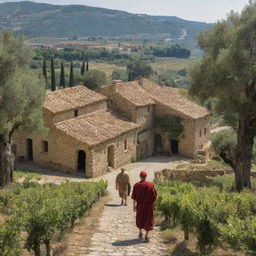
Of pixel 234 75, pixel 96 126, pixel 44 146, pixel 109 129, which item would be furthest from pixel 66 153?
pixel 234 75

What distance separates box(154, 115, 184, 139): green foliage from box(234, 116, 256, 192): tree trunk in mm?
16546

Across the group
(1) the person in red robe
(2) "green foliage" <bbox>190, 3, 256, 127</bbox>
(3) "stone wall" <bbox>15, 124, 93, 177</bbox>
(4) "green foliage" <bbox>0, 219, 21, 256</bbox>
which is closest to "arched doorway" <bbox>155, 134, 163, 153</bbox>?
(3) "stone wall" <bbox>15, 124, 93, 177</bbox>

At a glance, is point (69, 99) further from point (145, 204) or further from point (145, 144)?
point (145, 204)

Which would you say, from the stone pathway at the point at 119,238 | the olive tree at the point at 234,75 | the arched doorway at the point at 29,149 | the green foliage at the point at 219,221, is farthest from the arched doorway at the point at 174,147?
the green foliage at the point at 219,221

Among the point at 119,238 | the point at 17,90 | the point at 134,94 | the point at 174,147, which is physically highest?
the point at 17,90

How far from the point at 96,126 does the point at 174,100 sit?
12149 mm

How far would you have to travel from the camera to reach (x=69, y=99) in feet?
106

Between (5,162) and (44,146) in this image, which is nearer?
(5,162)

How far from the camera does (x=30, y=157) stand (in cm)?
3300

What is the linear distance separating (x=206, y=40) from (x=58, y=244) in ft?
47.8

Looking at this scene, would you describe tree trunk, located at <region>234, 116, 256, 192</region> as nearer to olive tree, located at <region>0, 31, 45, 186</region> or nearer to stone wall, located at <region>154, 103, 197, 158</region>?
olive tree, located at <region>0, 31, 45, 186</region>

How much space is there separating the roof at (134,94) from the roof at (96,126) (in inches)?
79.6

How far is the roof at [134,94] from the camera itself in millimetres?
36531

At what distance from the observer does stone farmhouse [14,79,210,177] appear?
29.6 metres
